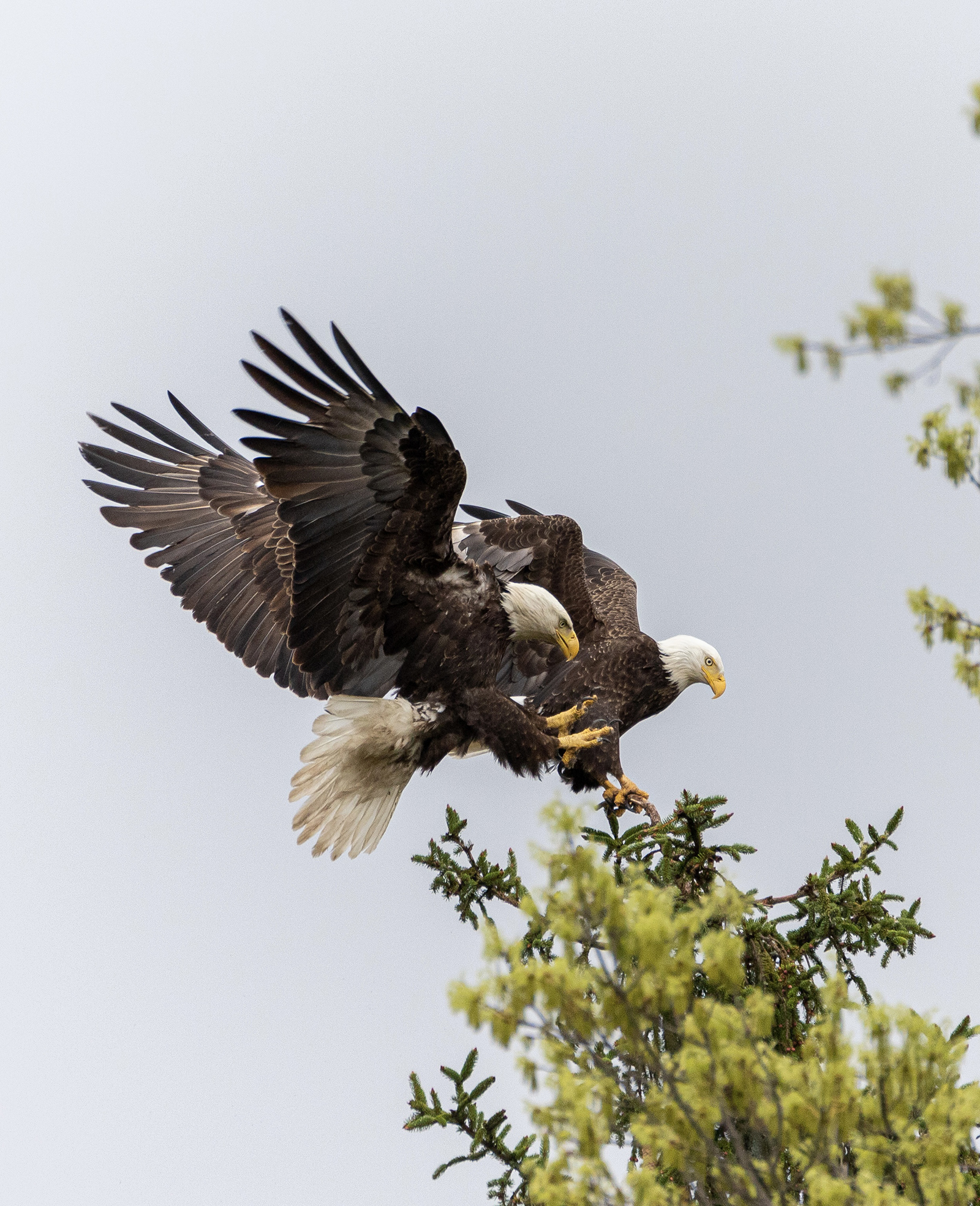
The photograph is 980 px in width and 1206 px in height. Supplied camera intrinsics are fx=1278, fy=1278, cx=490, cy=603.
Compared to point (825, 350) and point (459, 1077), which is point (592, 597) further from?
point (825, 350)

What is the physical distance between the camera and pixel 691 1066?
2.50 m

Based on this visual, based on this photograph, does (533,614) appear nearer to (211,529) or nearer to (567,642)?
(567,642)

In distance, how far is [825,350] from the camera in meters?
2.42

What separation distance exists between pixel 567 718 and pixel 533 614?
713 millimetres

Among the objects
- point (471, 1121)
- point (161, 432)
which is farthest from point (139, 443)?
point (471, 1121)

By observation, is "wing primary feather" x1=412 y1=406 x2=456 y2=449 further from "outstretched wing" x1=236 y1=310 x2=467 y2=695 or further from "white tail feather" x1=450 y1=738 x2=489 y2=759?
"white tail feather" x1=450 y1=738 x2=489 y2=759

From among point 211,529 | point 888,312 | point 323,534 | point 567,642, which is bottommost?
point 888,312

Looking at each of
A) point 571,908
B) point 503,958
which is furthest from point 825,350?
point 503,958

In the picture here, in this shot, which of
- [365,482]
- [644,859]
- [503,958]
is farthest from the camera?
[365,482]

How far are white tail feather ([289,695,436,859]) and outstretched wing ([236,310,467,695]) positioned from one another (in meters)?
0.43

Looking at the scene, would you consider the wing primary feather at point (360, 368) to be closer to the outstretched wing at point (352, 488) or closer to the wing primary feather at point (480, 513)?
the outstretched wing at point (352, 488)

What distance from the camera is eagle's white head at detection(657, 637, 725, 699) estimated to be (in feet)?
22.9

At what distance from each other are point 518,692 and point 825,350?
16.1ft

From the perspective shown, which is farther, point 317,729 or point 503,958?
point 317,729
